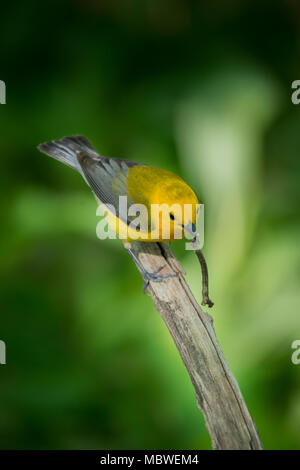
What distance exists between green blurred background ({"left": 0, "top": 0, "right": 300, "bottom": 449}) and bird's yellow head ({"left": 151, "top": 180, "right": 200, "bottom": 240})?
1.80 feet

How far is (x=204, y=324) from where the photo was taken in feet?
8.77

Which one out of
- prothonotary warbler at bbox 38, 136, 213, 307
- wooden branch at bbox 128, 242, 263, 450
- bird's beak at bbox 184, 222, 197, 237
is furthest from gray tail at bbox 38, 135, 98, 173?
wooden branch at bbox 128, 242, 263, 450

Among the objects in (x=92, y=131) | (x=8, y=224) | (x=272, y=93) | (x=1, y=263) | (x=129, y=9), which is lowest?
(x=1, y=263)

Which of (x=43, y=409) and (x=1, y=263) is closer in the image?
(x=43, y=409)

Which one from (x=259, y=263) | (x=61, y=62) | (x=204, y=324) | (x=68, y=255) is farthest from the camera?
(x=61, y=62)

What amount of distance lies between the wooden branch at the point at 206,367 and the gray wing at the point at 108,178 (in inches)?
28.8

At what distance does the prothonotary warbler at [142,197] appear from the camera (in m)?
3.17

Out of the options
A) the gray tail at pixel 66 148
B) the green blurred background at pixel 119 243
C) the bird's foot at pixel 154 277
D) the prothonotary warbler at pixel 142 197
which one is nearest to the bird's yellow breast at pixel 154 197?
the prothonotary warbler at pixel 142 197

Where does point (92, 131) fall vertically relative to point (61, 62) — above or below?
below

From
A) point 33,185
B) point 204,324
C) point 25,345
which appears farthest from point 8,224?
point 204,324

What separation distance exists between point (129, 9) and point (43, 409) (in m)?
3.91

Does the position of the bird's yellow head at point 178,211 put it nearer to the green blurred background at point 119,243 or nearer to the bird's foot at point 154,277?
the bird's foot at point 154,277

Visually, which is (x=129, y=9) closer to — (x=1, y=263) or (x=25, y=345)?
(x=1, y=263)

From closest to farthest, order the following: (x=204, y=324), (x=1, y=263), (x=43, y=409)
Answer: (x=204, y=324) → (x=43, y=409) → (x=1, y=263)
